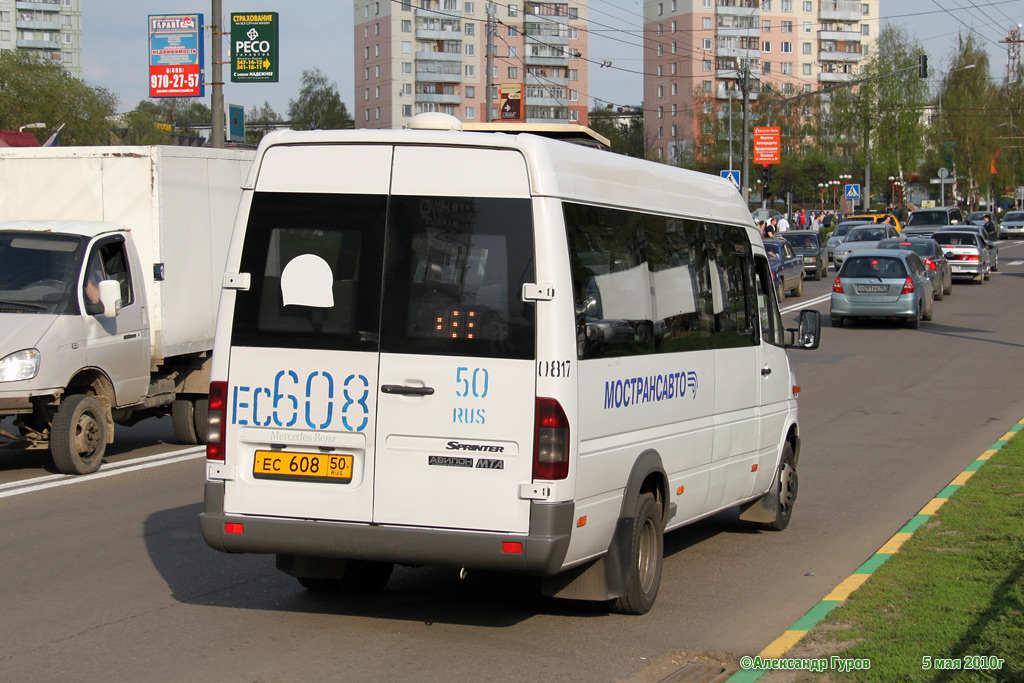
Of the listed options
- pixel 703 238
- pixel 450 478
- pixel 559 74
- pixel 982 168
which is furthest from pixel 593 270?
pixel 559 74

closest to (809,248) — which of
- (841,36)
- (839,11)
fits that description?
(841,36)

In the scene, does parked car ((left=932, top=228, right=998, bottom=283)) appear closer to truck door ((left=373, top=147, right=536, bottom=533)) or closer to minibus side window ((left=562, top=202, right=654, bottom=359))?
minibus side window ((left=562, top=202, right=654, bottom=359))

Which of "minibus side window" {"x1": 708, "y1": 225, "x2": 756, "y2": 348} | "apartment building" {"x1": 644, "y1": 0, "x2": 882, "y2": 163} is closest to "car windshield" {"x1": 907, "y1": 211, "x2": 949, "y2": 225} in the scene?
"minibus side window" {"x1": 708, "y1": 225, "x2": 756, "y2": 348}

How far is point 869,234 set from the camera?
141 feet

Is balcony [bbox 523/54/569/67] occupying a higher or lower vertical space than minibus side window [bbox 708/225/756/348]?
higher

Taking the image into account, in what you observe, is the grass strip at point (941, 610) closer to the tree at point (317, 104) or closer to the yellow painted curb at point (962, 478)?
the yellow painted curb at point (962, 478)

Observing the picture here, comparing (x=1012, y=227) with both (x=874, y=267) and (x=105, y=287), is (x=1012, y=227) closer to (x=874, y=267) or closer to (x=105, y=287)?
(x=874, y=267)

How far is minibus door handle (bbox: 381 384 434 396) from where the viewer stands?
595 centimetres

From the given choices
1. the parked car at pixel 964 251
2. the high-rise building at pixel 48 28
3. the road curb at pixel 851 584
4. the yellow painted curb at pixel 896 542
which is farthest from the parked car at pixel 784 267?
the high-rise building at pixel 48 28

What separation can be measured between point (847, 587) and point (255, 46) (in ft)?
65.3

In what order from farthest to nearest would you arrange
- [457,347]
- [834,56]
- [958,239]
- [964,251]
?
[834,56], [958,239], [964,251], [457,347]

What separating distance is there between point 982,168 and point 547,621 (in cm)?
9437

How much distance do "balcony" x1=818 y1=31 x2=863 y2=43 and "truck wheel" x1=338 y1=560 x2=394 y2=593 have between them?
5306 inches

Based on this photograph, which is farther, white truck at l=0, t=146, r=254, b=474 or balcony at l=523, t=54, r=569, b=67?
balcony at l=523, t=54, r=569, b=67
